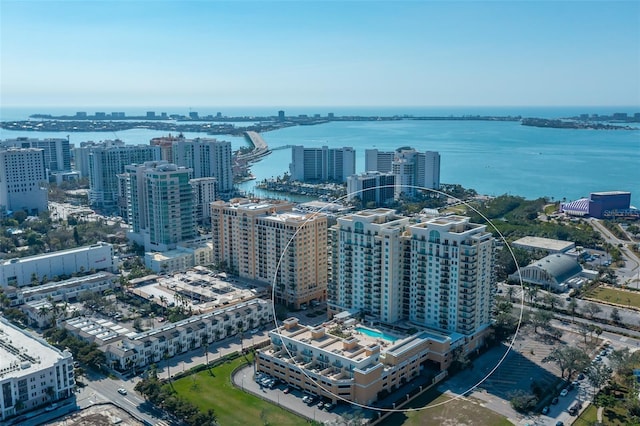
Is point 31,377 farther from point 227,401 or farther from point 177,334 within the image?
point 227,401

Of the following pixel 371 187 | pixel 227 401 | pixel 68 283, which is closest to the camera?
pixel 227 401

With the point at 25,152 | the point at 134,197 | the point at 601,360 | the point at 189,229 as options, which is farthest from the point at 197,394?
A: the point at 25,152

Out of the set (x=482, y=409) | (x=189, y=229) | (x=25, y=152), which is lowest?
A: (x=482, y=409)

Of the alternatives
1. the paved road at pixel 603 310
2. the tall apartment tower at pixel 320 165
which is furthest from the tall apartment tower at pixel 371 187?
the paved road at pixel 603 310

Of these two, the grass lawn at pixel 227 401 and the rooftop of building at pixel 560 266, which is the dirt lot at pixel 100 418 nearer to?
the grass lawn at pixel 227 401

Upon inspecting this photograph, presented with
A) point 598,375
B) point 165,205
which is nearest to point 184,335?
point 165,205

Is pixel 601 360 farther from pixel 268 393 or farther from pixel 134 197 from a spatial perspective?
pixel 134 197

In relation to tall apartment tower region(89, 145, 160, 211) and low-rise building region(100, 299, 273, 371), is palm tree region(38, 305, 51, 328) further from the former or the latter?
tall apartment tower region(89, 145, 160, 211)
